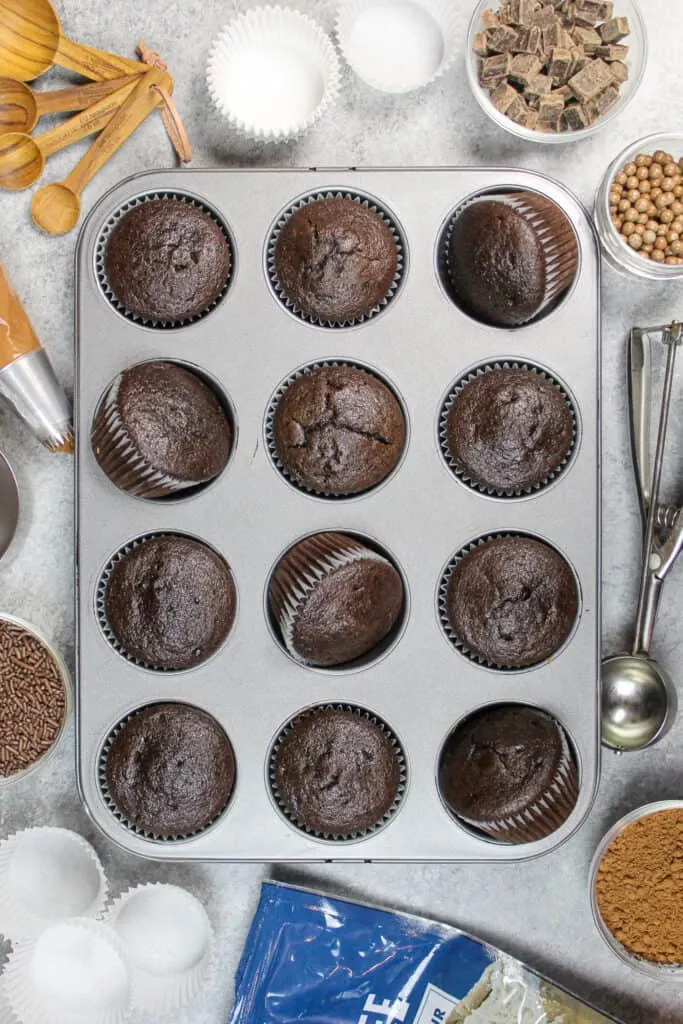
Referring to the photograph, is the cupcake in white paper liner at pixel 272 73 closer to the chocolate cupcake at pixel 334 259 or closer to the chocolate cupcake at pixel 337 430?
the chocolate cupcake at pixel 334 259

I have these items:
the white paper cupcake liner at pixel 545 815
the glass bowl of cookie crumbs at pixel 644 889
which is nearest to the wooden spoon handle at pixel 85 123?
the white paper cupcake liner at pixel 545 815

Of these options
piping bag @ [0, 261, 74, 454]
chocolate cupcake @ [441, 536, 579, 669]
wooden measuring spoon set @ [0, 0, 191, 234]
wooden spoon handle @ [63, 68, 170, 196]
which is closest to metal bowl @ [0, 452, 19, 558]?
piping bag @ [0, 261, 74, 454]

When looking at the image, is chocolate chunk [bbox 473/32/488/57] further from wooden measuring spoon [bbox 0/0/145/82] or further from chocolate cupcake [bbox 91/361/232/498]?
chocolate cupcake [bbox 91/361/232/498]

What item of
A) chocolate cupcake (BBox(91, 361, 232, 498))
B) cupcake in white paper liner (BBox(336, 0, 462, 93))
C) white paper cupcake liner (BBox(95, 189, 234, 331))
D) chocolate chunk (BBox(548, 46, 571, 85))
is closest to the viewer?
chocolate cupcake (BBox(91, 361, 232, 498))

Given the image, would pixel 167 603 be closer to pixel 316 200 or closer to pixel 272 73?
pixel 316 200

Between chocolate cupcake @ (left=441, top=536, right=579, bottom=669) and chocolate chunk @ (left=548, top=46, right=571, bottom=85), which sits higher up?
chocolate chunk @ (left=548, top=46, right=571, bottom=85)
